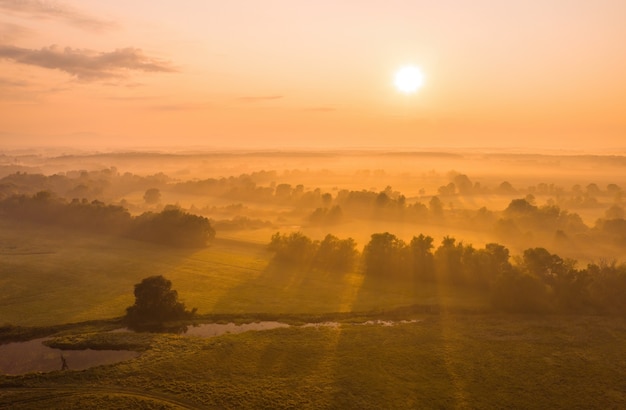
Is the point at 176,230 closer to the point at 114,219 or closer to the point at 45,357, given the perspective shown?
the point at 114,219

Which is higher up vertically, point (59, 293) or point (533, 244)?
point (533, 244)

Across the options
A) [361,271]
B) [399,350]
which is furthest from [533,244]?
[399,350]

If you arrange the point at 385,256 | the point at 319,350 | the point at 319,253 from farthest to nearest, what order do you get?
the point at 319,253 < the point at 385,256 < the point at 319,350

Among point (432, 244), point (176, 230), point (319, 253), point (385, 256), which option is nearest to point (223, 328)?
point (319, 253)

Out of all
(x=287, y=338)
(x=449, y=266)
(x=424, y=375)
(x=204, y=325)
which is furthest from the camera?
(x=449, y=266)

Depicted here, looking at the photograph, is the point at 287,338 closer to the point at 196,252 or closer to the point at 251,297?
the point at 251,297

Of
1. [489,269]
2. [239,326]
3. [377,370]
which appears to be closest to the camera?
[377,370]

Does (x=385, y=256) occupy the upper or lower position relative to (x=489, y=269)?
lower

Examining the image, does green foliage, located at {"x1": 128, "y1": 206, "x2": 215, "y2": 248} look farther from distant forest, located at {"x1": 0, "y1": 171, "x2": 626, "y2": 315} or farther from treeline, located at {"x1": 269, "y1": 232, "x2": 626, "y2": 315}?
treeline, located at {"x1": 269, "y1": 232, "x2": 626, "y2": 315}
